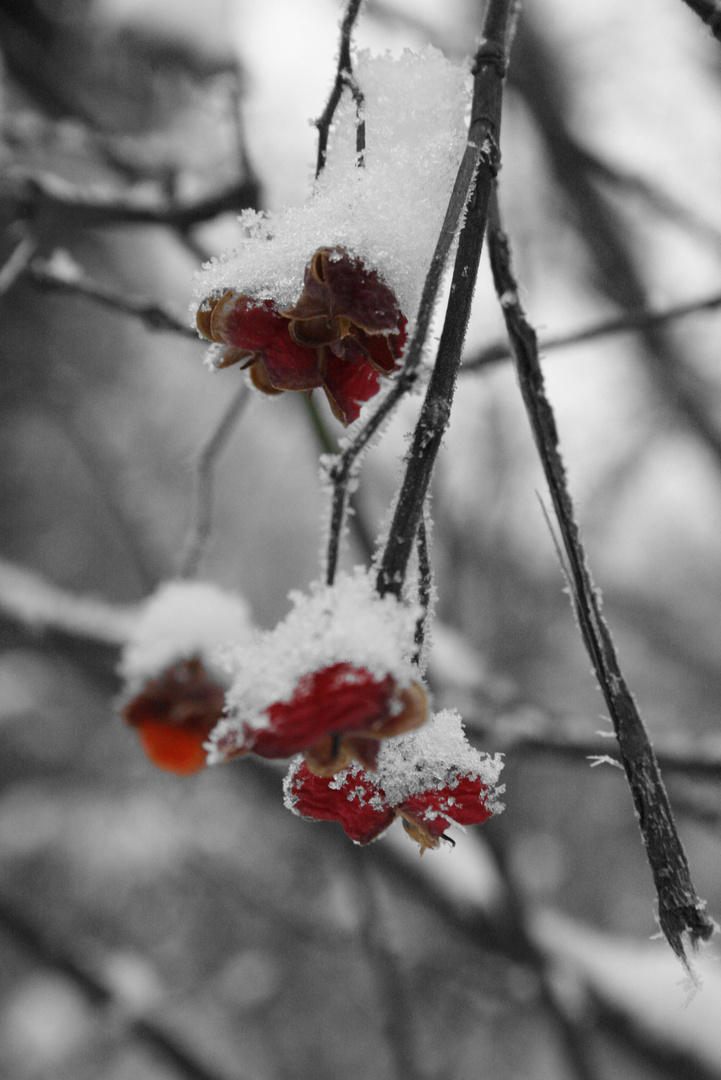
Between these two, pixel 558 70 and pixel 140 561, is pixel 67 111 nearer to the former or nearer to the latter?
pixel 140 561

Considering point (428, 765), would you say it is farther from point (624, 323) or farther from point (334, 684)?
point (624, 323)

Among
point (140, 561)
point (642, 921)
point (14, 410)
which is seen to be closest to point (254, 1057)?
point (642, 921)

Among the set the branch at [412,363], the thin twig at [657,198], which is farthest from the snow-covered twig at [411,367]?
the thin twig at [657,198]

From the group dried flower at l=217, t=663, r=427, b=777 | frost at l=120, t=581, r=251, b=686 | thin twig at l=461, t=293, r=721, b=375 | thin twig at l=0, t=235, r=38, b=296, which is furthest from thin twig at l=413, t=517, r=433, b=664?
thin twig at l=0, t=235, r=38, b=296

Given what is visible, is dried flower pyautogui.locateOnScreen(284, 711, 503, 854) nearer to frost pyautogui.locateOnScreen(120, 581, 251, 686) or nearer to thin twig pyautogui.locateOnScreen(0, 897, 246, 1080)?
frost pyautogui.locateOnScreen(120, 581, 251, 686)

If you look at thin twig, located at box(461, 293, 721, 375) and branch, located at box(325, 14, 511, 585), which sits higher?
thin twig, located at box(461, 293, 721, 375)

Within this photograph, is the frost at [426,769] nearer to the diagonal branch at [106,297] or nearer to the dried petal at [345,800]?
the dried petal at [345,800]

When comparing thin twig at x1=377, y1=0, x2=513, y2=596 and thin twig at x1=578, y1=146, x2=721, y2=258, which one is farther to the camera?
thin twig at x1=578, y1=146, x2=721, y2=258
